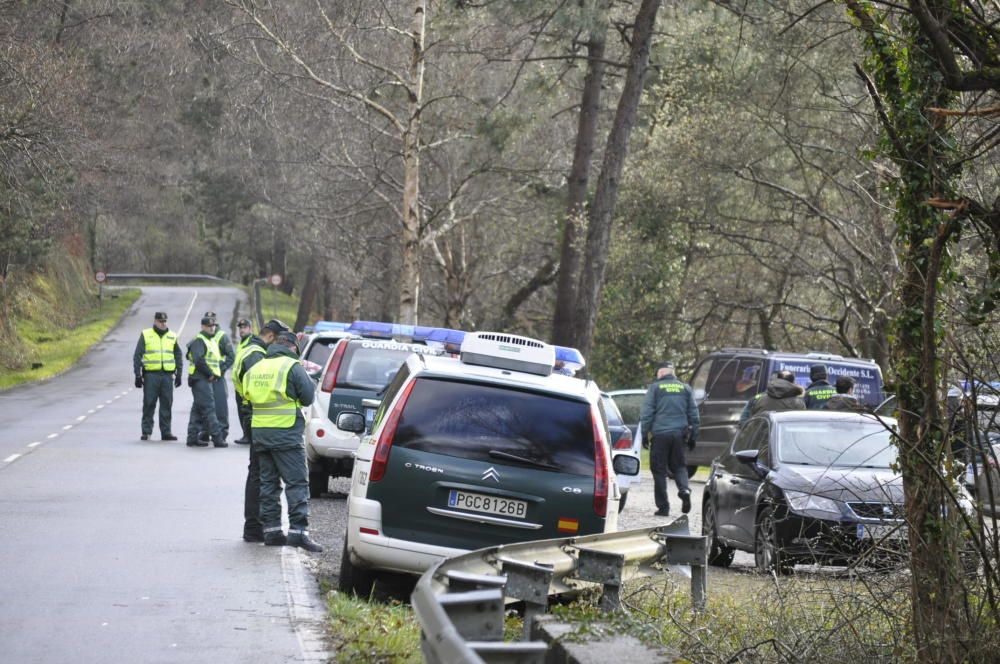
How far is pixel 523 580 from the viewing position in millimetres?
6102

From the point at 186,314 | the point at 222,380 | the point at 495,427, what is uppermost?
the point at 495,427

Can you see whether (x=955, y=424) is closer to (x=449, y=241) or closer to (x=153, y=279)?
(x=449, y=241)

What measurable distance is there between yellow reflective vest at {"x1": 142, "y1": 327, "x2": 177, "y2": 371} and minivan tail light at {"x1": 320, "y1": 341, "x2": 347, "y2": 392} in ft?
19.4

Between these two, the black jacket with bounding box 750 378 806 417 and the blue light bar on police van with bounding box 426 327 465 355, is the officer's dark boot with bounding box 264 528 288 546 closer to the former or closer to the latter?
the blue light bar on police van with bounding box 426 327 465 355

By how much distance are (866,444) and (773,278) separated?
75.2 ft

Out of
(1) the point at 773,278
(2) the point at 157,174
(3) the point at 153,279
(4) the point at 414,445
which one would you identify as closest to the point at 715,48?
(1) the point at 773,278

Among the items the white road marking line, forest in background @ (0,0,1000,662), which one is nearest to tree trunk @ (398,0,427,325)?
forest in background @ (0,0,1000,662)

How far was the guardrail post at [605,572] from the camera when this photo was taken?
6.70 metres

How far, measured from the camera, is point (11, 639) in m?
7.59

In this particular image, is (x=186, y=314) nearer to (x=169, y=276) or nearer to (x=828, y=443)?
(x=169, y=276)

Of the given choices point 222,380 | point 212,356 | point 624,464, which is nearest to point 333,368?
point 212,356

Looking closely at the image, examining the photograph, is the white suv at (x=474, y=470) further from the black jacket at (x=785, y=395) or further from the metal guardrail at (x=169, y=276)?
the metal guardrail at (x=169, y=276)

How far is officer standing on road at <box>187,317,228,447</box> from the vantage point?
21.0 m

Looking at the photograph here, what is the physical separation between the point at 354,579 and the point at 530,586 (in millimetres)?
3843
